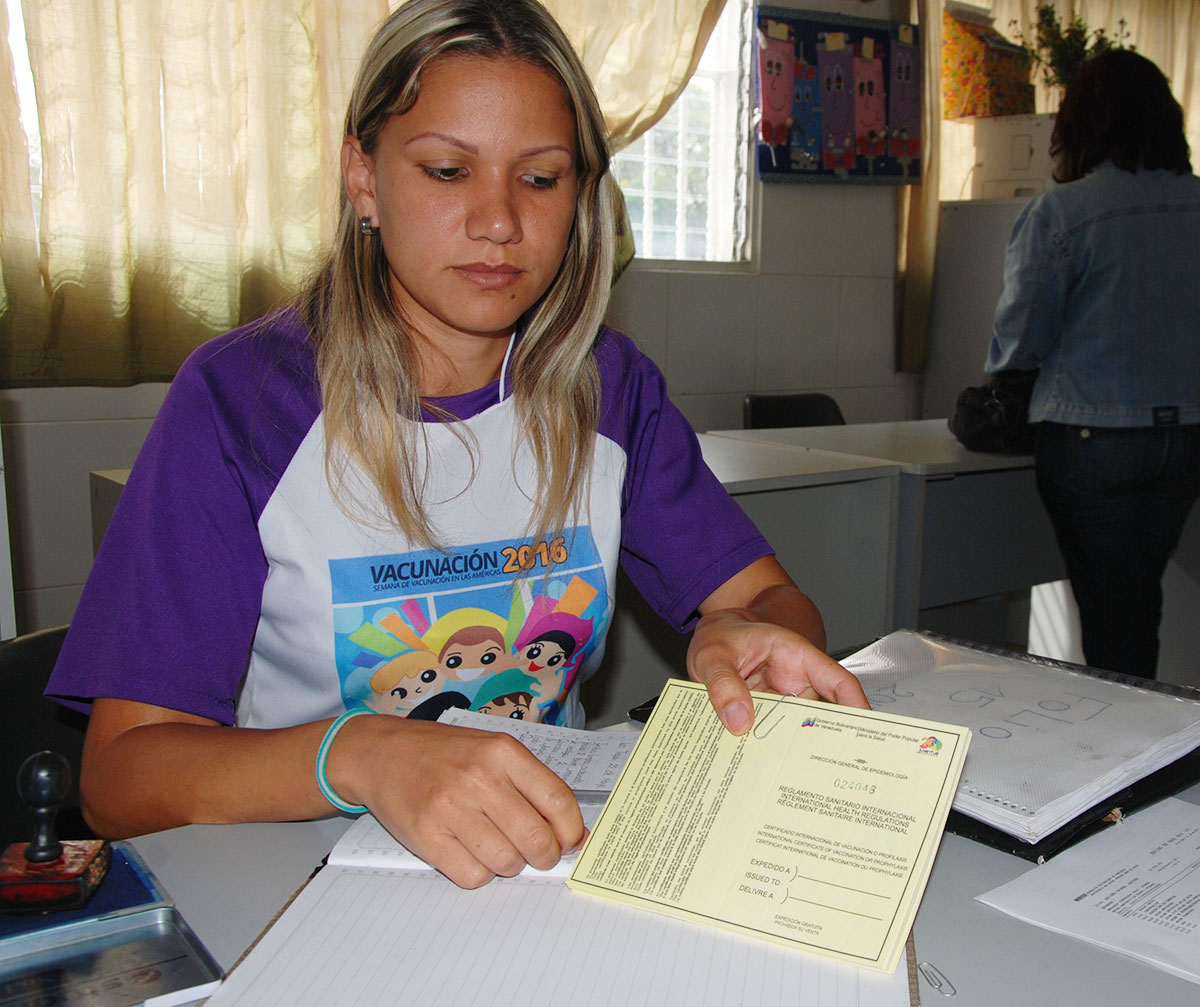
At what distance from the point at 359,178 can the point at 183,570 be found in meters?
0.40

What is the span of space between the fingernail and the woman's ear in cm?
58

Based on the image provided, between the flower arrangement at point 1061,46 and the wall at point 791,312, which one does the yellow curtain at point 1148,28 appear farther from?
the wall at point 791,312

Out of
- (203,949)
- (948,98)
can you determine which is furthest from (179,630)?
(948,98)

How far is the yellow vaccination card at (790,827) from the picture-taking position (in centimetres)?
58

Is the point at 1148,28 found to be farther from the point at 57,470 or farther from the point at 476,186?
the point at 476,186

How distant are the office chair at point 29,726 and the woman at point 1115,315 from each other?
1.98m

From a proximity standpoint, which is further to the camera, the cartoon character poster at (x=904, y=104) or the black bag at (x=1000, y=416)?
the cartoon character poster at (x=904, y=104)

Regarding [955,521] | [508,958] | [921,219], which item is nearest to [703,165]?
[921,219]

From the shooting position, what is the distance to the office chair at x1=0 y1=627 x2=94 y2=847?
88 centimetres

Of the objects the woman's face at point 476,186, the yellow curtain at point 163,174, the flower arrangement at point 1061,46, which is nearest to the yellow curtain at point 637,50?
the yellow curtain at point 163,174

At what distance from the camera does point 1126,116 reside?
217cm

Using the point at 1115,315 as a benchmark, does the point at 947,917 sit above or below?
below

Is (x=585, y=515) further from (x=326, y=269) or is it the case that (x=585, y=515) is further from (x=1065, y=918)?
(x=1065, y=918)

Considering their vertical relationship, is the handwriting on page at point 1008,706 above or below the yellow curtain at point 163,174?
below
